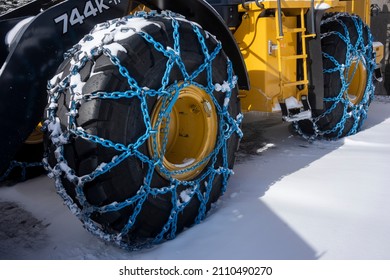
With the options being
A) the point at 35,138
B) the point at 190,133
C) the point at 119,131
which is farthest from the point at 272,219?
the point at 35,138

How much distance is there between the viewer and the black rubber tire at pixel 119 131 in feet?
6.44

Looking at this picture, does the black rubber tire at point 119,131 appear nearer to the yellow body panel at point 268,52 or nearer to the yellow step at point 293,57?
the yellow body panel at point 268,52

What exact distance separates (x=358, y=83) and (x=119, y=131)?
3.36 metres

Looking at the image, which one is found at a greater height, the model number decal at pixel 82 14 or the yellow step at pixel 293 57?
the model number decal at pixel 82 14

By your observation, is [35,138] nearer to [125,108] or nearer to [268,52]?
[125,108]

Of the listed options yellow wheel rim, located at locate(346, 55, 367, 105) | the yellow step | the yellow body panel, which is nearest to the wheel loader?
the yellow body panel

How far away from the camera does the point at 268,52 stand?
11.2 feet

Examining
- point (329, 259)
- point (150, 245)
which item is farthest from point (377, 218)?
point (150, 245)

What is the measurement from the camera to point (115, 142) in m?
2.00

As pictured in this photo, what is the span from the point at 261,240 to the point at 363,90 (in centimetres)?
289

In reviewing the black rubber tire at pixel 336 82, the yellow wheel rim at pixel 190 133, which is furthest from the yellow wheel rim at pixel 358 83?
the yellow wheel rim at pixel 190 133

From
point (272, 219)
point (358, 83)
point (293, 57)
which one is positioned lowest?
point (272, 219)

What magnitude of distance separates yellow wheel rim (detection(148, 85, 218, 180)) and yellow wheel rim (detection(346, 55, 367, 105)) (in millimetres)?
2454

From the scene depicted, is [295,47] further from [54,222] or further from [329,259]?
[54,222]
